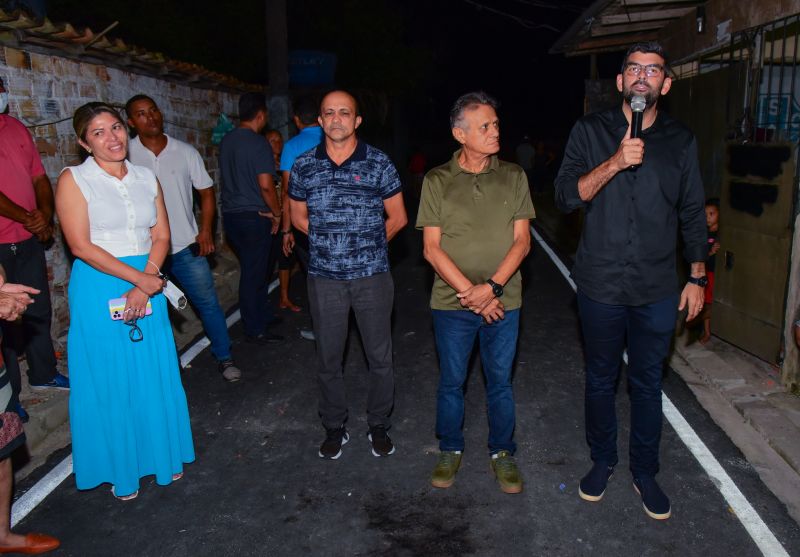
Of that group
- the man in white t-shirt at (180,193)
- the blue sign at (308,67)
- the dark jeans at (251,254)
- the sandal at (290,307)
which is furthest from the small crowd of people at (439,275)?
the blue sign at (308,67)

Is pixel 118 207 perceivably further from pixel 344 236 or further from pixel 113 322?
pixel 344 236

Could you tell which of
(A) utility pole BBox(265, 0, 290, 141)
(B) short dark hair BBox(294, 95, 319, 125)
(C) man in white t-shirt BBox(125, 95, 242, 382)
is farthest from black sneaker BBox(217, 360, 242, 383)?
(A) utility pole BBox(265, 0, 290, 141)

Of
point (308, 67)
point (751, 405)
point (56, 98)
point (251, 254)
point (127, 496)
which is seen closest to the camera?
point (127, 496)

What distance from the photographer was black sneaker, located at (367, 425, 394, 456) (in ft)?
14.9

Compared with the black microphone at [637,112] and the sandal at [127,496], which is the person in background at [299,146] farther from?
the black microphone at [637,112]

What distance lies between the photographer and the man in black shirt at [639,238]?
11.6 feet

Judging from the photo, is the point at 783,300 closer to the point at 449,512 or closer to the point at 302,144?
the point at 449,512

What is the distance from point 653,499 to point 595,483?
0.32 m

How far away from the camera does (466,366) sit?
163 inches

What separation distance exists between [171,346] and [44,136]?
12.6 ft

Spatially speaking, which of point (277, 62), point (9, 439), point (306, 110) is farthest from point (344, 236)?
point (277, 62)

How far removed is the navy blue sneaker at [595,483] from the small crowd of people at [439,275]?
12 millimetres

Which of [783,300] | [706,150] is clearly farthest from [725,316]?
[706,150]

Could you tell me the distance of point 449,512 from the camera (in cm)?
384
